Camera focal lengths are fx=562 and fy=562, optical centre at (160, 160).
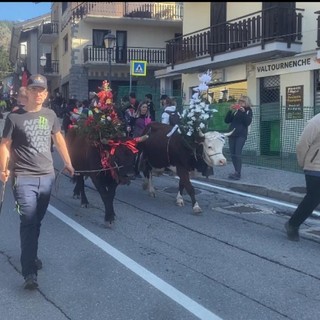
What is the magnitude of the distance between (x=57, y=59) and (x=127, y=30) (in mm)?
9553

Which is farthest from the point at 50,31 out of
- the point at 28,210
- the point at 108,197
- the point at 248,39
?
the point at 28,210

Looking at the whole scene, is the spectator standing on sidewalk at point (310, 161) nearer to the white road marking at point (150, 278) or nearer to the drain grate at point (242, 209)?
the drain grate at point (242, 209)

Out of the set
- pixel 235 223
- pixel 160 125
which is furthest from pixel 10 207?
pixel 235 223

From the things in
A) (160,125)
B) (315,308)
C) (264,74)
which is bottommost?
(315,308)

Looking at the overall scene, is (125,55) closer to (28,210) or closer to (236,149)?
(236,149)

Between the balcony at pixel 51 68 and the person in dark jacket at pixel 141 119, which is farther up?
the balcony at pixel 51 68

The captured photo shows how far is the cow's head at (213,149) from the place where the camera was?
883cm

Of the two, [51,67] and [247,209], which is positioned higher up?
[51,67]

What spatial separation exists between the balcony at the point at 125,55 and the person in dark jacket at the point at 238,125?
23789 mm

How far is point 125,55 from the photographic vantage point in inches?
1436

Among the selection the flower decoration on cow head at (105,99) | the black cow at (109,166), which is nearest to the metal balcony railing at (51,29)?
the flower decoration on cow head at (105,99)

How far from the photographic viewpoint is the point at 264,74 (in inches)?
794

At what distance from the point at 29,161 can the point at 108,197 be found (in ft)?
9.15

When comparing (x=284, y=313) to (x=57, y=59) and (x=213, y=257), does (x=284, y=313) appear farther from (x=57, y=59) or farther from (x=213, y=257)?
(x=57, y=59)
